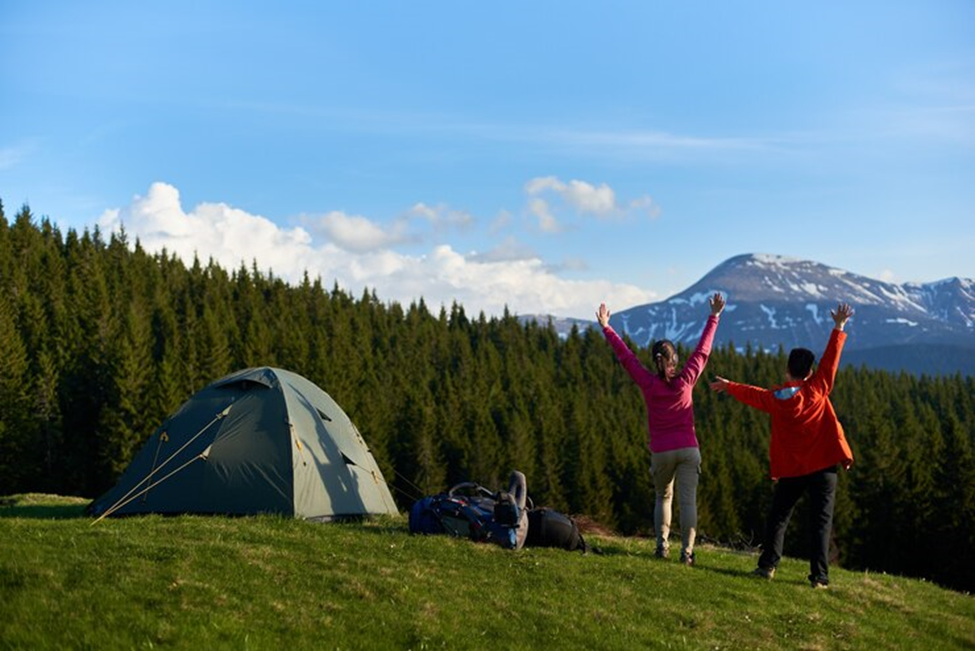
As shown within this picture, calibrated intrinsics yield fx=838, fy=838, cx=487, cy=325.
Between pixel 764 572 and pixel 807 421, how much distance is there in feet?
9.27

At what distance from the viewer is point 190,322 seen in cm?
11244

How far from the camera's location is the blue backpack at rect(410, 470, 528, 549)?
14.5m

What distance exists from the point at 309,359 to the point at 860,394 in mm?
144773

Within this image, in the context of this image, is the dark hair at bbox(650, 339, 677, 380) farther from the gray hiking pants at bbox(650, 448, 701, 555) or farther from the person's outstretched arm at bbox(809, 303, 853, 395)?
the person's outstretched arm at bbox(809, 303, 853, 395)

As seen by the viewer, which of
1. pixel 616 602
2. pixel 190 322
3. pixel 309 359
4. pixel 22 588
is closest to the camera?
pixel 22 588

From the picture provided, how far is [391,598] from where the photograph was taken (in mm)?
11219

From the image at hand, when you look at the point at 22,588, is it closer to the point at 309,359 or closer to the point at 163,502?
the point at 163,502

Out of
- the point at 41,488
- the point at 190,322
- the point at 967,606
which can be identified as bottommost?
the point at 41,488

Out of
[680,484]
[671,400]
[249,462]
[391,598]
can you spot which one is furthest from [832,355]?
[249,462]

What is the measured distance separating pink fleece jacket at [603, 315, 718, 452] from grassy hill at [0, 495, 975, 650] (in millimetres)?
2201

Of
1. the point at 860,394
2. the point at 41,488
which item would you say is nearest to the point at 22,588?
the point at 41,488

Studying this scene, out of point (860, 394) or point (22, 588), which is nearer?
point (22, 588)

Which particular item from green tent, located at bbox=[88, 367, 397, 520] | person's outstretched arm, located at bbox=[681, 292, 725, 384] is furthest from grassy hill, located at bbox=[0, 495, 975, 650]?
person's outstretched arm, located at bbox=[681, 292, 725, 384]

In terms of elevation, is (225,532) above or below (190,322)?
below
